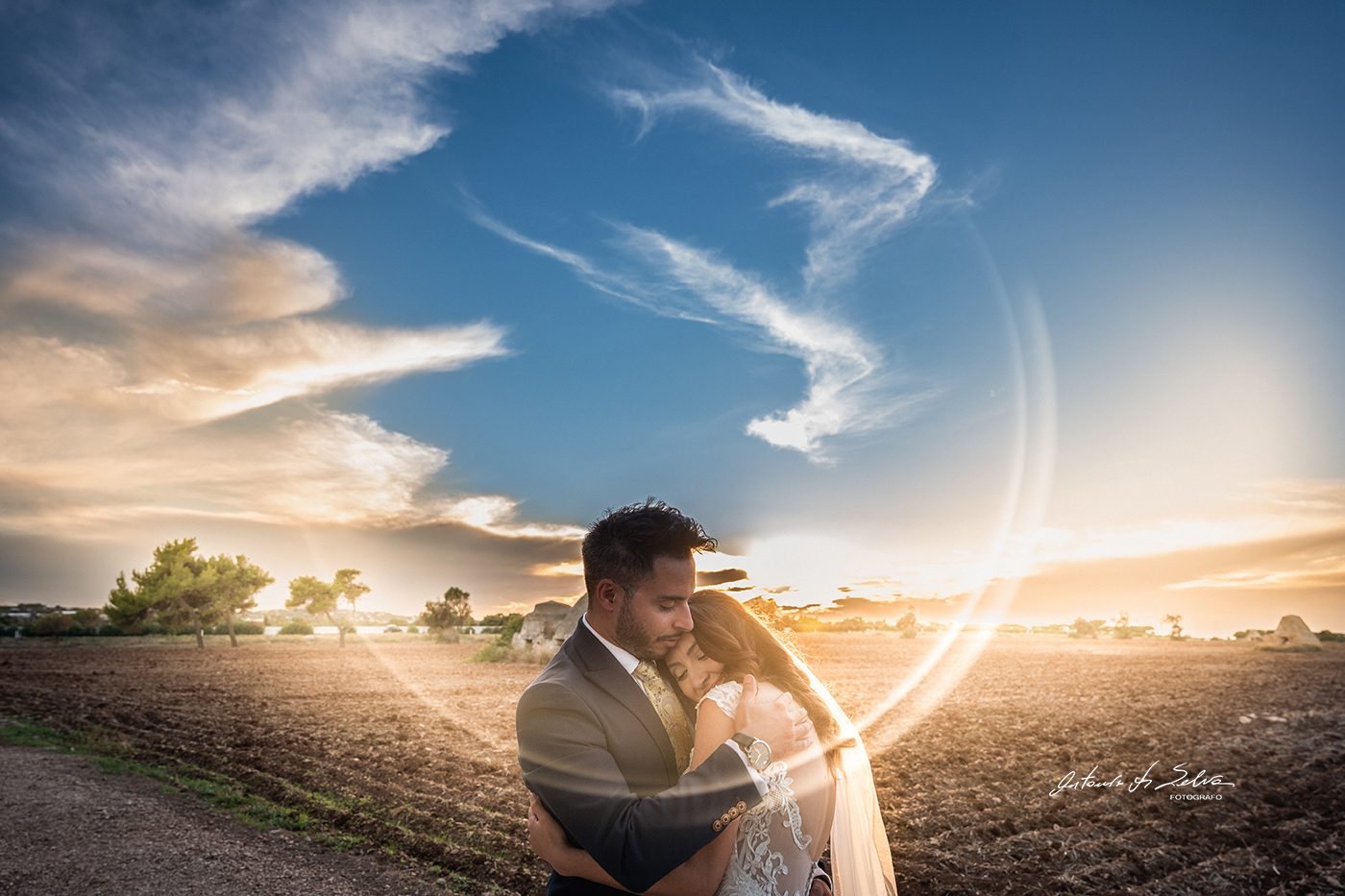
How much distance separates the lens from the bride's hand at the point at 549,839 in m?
2.32

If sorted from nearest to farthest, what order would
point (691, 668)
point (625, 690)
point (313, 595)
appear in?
1. point (625, 690)
2. point (691, 668)
3. point (313, 595)

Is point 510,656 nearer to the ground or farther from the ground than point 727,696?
nearer to the ground

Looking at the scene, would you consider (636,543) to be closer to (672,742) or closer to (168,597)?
(672,742)

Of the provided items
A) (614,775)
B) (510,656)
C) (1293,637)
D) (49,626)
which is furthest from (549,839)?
(49,626)

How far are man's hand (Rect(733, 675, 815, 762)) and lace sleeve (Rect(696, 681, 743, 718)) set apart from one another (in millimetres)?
34

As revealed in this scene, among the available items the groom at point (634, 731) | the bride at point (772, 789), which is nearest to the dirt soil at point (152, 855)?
the bride at point (772, 789)

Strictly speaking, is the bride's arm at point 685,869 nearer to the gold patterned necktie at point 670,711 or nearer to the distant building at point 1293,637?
the gold patterned necktie at point 670,711

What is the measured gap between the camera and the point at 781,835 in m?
2.62

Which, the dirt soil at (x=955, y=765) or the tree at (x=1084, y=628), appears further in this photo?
the tree at (x=1084, y=628)

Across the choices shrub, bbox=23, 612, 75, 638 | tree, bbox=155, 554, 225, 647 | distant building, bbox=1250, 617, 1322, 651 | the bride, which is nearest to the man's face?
the bride

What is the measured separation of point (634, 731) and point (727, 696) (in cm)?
38

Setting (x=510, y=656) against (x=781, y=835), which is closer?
(x=781, y=835)

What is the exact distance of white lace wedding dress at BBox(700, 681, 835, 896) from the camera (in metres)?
2.53

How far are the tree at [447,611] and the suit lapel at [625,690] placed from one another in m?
64.0
